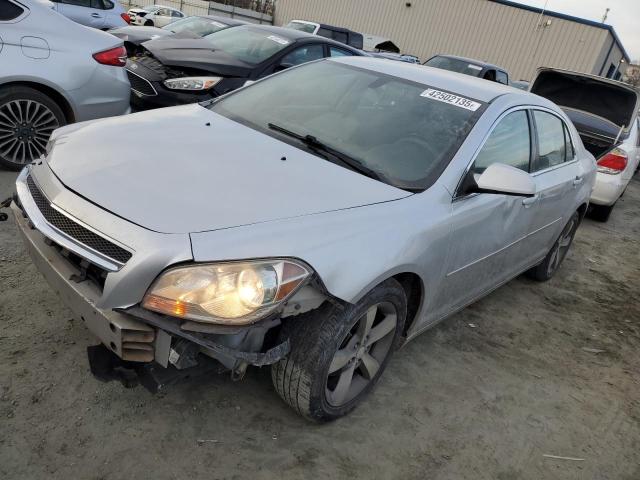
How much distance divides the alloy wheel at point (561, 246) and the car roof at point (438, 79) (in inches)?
60.0

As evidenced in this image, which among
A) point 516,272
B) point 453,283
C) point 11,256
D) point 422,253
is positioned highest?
point 422,253

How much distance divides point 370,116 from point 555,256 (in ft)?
8.92

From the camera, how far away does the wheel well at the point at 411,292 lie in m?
2.65

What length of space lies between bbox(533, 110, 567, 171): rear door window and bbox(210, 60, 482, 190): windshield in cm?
88

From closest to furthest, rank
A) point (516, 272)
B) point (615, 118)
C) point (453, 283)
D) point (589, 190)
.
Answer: point (453, 283) → point (516, 272) → point (589, 190) → point (615, 118)

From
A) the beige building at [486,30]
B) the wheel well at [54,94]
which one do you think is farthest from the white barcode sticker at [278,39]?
the beige building at [486,30]

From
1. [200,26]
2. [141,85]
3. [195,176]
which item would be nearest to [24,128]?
[141,85]

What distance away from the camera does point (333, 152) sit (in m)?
2.90

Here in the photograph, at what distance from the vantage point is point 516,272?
4078 millimetres

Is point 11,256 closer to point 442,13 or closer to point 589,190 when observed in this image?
point 589,190

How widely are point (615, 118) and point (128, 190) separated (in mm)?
8393

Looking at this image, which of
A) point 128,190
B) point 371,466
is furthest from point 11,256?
point 371,466

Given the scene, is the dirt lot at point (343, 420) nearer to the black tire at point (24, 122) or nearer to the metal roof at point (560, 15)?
the black tire at point (24, 122)

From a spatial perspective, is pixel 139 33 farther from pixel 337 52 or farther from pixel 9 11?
pixel 9 11
